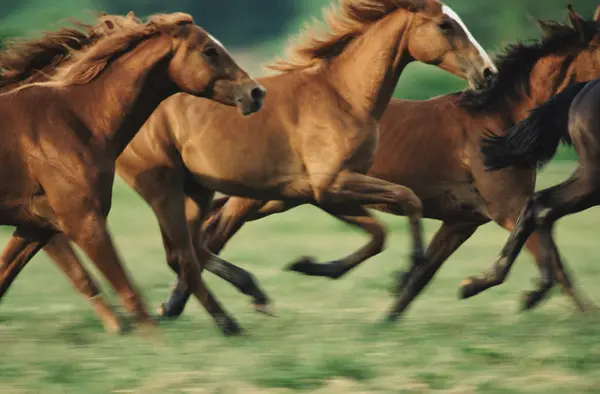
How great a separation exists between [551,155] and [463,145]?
0.91 m

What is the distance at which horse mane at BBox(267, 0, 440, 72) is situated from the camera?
26.8 ft

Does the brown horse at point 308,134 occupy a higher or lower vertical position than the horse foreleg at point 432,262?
higher

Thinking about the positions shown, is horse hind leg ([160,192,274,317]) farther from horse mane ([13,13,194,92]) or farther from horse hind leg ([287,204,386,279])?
horse mane ([13,13,194,92])

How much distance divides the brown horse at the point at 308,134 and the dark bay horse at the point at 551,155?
0.52 meters

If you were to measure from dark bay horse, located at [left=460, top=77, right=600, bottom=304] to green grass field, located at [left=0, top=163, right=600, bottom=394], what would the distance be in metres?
0.42

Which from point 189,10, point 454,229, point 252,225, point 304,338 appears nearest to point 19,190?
point 304,338

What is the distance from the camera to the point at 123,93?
6.86 meters

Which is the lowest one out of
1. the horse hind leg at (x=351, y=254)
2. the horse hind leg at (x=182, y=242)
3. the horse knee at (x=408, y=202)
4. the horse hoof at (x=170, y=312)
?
the horse hoof at (x=170, y=312)

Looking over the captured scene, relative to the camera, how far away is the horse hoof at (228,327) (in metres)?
7.14

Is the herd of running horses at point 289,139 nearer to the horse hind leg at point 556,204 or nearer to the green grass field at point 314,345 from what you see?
the horse hind leg at point 556,204

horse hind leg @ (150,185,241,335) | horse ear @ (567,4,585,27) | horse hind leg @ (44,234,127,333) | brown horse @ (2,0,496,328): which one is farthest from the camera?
horse ear @ (567,4,585,27)

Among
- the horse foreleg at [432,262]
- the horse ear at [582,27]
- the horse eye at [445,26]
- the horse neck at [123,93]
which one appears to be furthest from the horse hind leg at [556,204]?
the horse neck at [123,93]

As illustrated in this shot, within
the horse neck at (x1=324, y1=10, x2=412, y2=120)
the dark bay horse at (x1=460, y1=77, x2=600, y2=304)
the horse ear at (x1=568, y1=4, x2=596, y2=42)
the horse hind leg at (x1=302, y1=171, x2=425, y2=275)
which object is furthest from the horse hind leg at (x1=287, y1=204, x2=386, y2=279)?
the horse ear at (x1=568, y1=4, x2=596, y2=42)

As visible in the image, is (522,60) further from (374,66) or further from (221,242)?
(221,242)
